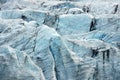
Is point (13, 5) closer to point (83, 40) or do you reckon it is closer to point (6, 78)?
point (83, 40)

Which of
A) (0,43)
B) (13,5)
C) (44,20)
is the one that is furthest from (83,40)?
(13,5)

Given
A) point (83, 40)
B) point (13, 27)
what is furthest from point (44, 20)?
point (83, 40)

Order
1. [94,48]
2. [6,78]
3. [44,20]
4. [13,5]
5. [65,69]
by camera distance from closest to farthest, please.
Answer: [6,78] → [65,69] → [94,48] → [44,20] → [13,5]

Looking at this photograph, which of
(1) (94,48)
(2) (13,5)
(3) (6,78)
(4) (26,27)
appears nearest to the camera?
(3) (6,78)

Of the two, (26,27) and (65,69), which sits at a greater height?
(26,27)

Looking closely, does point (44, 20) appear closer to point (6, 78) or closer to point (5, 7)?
point (5, 7)

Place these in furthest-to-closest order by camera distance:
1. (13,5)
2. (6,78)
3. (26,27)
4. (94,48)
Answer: (13,5)
(26,27)
(94,48)
(6,78)

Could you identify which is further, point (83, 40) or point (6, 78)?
point (83, 40)

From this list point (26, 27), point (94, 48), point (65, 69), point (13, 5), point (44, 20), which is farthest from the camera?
point (13, 5)

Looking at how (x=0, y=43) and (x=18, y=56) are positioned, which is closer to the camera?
(x=18, y=56)
